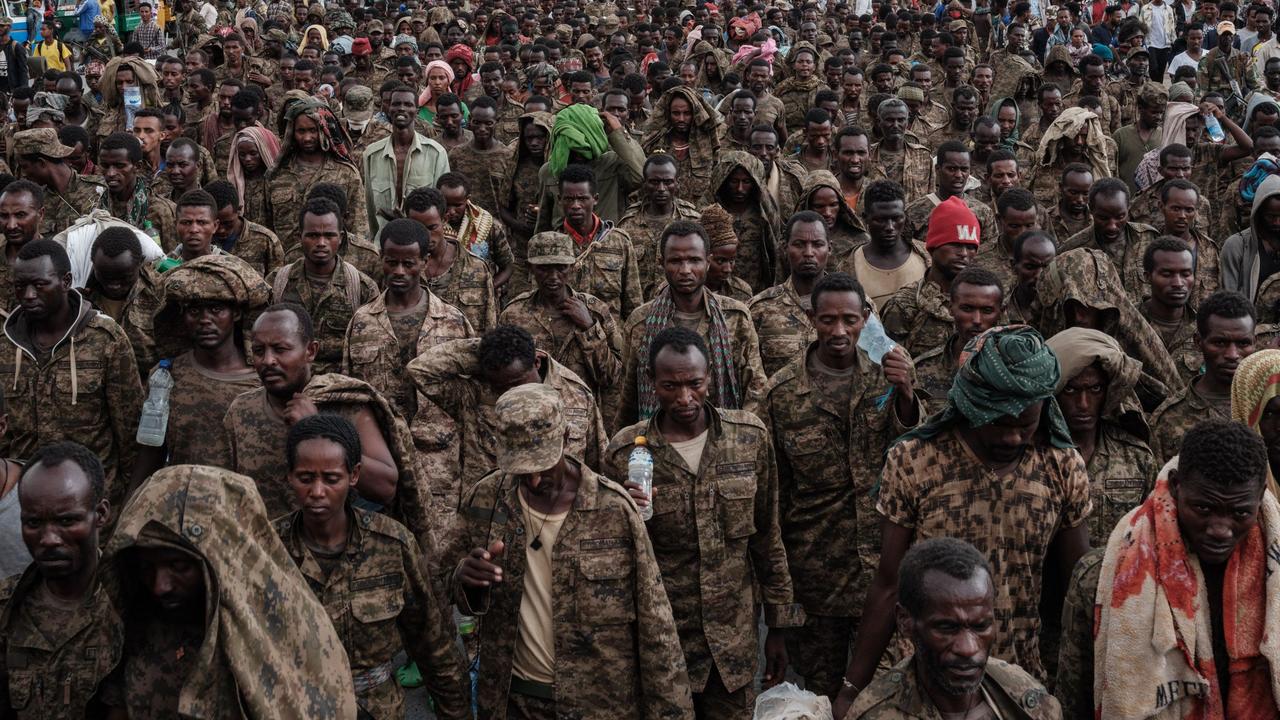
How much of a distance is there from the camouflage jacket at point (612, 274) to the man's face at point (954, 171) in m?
2.78

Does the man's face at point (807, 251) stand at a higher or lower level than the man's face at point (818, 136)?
higher

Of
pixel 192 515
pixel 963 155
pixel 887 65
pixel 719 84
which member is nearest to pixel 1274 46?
pixel 887 65

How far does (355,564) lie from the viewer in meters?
4.22

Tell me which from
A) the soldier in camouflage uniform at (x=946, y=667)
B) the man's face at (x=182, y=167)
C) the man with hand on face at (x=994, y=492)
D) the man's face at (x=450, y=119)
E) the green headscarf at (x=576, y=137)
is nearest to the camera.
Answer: the soldier in camouflage uniform at (x=946, y=667)

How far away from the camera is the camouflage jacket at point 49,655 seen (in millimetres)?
3816

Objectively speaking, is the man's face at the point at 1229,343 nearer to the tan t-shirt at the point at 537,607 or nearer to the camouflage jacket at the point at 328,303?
the tan t-shirt at the point at 537,607

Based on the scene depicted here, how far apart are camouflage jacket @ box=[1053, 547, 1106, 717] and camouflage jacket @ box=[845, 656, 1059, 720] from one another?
40 cm

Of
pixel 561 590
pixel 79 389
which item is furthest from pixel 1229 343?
pixel 79 389

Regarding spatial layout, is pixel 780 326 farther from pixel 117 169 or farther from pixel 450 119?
pixel 450 119

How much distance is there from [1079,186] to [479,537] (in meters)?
5.85

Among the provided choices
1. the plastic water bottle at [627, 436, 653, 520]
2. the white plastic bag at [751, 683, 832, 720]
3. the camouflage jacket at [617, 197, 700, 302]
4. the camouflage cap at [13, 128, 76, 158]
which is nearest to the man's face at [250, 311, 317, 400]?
the plastic water bottle at [627, 436, 653, 520]

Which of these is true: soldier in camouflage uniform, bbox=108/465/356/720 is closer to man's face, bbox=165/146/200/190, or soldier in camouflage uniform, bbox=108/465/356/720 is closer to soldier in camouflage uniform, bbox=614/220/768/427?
soldier in camouflage uniform, bbox=614/220/768/427

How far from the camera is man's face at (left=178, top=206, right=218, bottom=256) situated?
23.6 ft

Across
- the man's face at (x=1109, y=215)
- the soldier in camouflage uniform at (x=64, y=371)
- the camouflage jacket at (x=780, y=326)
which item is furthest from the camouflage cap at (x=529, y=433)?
the man's face at (x=1109, y=215)
